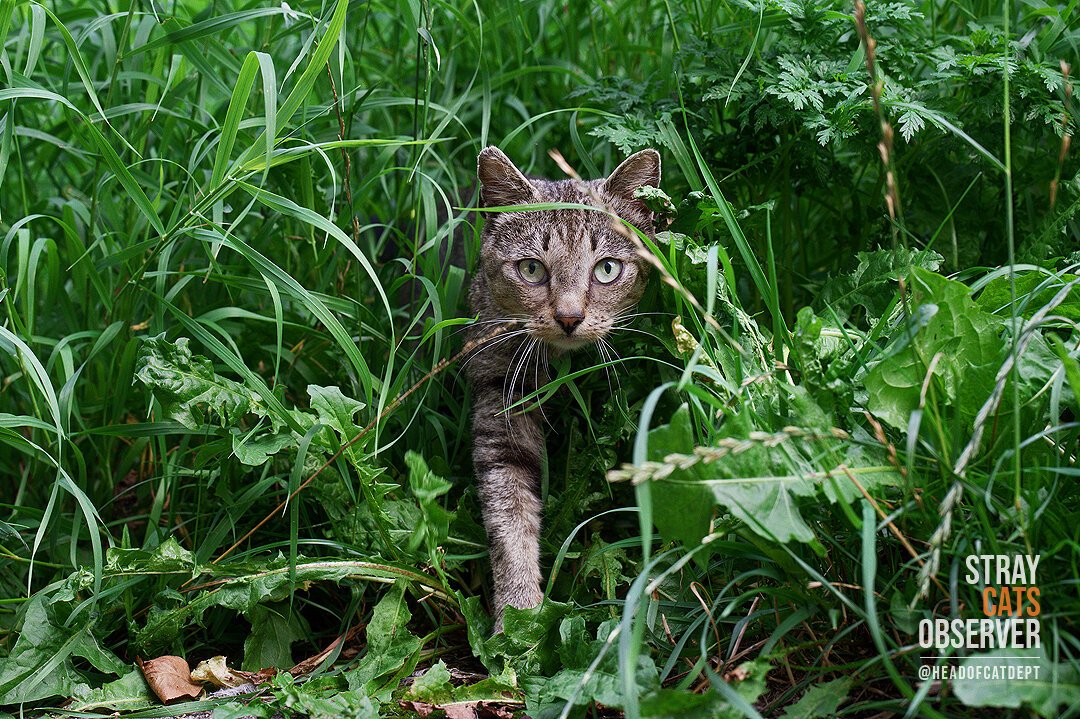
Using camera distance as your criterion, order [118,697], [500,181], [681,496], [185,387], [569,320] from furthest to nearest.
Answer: [500,181]
[569,320]
[185,387]
[118,697]
[681,496]

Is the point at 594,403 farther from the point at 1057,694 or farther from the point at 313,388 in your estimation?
the point at 1057,694

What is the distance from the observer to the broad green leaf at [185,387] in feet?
7.66

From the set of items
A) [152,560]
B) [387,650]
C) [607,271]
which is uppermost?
[607,271]

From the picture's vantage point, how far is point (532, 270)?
2904mm

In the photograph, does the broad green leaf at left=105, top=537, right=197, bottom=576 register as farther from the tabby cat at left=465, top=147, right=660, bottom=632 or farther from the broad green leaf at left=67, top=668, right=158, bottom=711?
the tabby cat at left=465, top=147, right=660, bottom=632

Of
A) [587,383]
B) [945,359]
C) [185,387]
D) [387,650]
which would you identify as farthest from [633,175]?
[387,650]

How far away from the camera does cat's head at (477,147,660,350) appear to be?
2.69 metres

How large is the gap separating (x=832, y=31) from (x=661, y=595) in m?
1.81

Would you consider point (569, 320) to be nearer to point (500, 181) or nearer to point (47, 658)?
point (500, 181)

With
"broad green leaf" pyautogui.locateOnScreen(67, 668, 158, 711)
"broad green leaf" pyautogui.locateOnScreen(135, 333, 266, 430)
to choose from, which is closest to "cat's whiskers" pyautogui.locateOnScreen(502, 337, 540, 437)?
"broad green leaf" pyautogui.locateOnScreen(135, 333, 266, 430)

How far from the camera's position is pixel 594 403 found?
3.03m

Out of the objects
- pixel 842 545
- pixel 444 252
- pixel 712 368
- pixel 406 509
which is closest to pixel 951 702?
pixel 842 545

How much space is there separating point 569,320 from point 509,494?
573mm

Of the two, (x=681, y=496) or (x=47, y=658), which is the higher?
(x=681, y=496)
